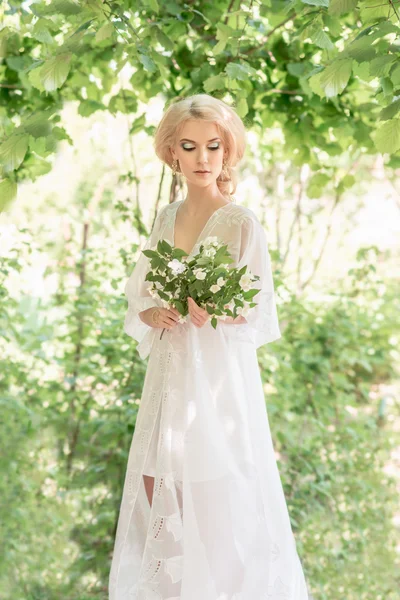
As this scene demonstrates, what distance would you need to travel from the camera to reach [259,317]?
2.40 m

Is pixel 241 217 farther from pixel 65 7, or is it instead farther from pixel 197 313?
pixel 65 7

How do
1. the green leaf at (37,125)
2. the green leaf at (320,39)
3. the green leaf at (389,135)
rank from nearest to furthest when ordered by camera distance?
the green leaf at (389,135) < the green leaf at (37,125) < the green leaf at (320,39)

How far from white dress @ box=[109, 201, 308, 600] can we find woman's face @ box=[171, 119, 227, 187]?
0.42 ft

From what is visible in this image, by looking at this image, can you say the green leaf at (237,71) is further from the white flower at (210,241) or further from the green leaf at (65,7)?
the white flower at (210,241)

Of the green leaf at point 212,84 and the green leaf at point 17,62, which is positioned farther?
the green leaf at point 17,62

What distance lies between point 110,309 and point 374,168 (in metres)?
3.40

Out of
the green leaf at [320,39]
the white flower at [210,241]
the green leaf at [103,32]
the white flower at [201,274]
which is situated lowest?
the white flower at [201,274]

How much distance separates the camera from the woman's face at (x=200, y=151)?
238cm

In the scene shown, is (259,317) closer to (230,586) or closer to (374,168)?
(230,586)

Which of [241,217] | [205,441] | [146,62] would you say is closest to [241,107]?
[146,62]

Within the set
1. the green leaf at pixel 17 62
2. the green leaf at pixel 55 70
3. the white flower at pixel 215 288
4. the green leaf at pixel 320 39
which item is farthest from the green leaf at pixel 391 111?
the green leaf at pixel 17 62

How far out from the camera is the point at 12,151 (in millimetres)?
2312

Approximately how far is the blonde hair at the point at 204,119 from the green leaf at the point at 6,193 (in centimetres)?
50

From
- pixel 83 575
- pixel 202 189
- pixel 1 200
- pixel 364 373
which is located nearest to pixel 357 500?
pixel 83 575
